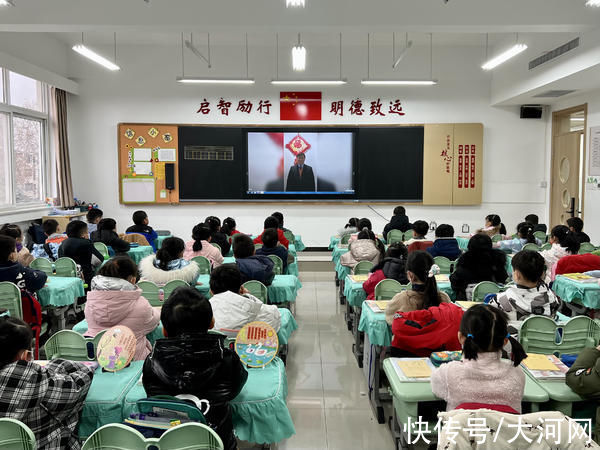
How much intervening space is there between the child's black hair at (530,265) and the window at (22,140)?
7555mm

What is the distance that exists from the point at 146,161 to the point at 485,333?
331 inches

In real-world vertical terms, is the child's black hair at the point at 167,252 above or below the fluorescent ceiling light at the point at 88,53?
below

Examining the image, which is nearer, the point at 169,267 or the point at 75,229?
the point at 169,267

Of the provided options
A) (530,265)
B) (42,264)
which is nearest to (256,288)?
(530,265)

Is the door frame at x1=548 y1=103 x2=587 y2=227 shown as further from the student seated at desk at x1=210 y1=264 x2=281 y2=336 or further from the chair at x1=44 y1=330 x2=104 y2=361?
the chair at x1=44 y1=330 x2=104 y2=361

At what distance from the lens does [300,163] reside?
936cm

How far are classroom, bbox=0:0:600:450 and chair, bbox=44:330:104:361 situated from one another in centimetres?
1

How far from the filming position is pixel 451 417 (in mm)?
1491

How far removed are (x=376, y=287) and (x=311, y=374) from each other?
0.96m

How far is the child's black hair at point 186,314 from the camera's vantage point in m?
1.96

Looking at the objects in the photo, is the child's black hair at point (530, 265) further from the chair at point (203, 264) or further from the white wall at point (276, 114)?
the white wall at point (276, 114)

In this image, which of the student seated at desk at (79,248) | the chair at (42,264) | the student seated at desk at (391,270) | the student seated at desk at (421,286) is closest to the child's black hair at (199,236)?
the student seated at desk at (79,248)

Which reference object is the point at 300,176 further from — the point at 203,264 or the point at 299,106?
the point at 203,264

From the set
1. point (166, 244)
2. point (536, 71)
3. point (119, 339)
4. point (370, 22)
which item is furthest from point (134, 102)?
point (119, 339)
